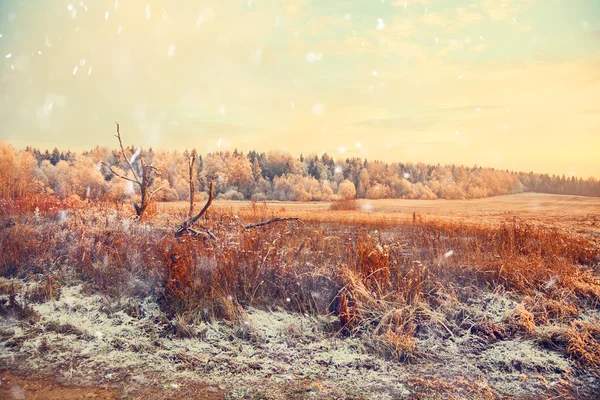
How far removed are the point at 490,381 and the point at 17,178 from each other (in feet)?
66.5

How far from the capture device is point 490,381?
4324 millimetres

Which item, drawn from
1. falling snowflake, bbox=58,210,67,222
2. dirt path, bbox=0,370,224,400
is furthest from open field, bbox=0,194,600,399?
falling snowflake, bbox=58,210,67,222

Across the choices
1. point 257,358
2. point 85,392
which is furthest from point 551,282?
point 85,392

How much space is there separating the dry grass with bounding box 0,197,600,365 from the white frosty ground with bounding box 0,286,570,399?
0.86 ft

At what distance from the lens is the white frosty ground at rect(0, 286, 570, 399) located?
4.25 meters

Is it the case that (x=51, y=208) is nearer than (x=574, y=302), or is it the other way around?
(x=574, y=302)

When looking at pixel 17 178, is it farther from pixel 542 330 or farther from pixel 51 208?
pixel 542 330

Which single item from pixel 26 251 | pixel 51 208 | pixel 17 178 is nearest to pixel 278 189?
pixel 17 178

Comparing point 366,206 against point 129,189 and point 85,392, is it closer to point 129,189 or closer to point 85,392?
point 129,189

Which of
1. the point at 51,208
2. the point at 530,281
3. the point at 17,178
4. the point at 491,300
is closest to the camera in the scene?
the point at 491,300

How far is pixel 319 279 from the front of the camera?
650 cm

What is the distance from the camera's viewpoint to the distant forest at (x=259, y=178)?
20.5m

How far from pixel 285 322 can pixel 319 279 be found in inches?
44.1

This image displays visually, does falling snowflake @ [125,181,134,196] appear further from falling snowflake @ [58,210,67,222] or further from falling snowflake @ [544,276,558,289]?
falling snowflake @ [544,276,558,289]
